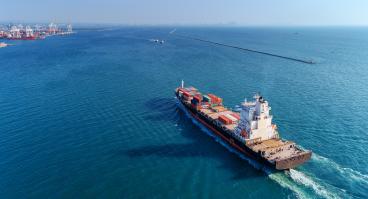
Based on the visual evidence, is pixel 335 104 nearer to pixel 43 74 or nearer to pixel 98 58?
pixel 43 74

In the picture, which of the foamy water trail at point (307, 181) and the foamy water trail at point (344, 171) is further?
the foamy water trail at point (344, 171)

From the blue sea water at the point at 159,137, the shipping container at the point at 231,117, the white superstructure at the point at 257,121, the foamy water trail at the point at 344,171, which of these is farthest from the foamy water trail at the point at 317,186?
the shipping container at the point at 231,117

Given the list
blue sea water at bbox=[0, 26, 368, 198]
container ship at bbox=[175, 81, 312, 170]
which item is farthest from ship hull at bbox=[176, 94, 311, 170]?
blue sea water at bbox=[0, 26, 368, 198]

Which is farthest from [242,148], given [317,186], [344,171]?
[344,171]

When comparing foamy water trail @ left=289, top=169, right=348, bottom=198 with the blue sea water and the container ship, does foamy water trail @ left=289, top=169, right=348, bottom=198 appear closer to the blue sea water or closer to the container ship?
the blue sea water

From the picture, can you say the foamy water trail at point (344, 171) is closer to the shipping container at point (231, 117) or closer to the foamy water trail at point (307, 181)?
the foamy water trail at point (307, 181)

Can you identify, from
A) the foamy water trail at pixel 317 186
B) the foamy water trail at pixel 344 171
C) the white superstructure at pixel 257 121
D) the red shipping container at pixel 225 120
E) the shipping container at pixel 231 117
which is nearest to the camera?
the foamy water trail at pixel 317 186
